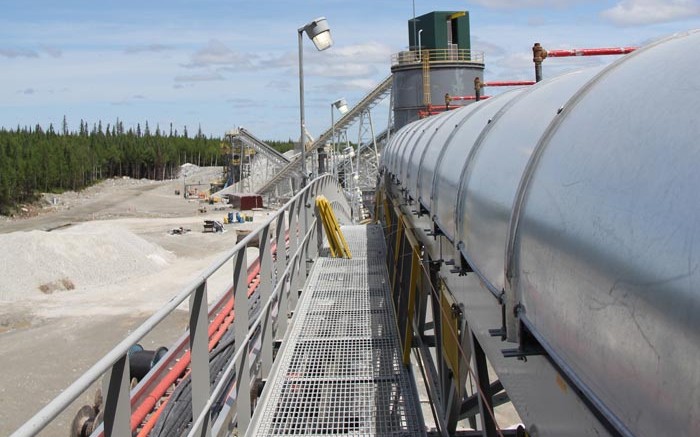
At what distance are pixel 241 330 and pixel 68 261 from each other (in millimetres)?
33514

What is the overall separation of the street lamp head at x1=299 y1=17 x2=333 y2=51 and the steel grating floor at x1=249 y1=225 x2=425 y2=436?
25.5ft

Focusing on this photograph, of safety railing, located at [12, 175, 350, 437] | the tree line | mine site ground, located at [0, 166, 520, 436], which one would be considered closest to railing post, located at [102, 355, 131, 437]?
safety railing, located at [12, 175, 350, 437]

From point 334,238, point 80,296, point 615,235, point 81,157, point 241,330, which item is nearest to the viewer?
point 615,235

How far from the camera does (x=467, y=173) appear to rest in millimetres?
3301

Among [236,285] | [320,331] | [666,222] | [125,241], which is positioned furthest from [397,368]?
[125,241]

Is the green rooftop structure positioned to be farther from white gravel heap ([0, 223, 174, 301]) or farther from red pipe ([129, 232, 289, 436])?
red pipe ([129, 232, 289, 436])

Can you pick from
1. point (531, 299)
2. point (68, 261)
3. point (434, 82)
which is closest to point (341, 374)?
point (531, 299)

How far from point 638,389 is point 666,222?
13.3 inches

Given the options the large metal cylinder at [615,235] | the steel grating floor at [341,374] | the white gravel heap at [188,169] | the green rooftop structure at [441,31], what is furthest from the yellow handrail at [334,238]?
the white gravel heap at [188,169]

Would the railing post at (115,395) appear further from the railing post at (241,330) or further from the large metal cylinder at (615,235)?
the railing post at (241,330)

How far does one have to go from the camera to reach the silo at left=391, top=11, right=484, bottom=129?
29375 mm

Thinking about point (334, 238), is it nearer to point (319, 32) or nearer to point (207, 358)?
point (319, 32)

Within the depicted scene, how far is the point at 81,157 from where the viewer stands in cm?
9869

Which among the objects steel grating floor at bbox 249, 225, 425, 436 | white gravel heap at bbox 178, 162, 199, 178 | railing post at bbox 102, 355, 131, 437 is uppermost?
white gravel heap at bbox 178, 162, 199, 178
